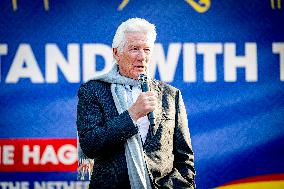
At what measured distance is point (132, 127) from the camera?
2410 millimetres

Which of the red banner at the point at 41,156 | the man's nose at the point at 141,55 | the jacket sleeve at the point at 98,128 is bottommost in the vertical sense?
the red banner at the point at 41,156

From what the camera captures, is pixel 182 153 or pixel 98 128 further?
pixel 182 153

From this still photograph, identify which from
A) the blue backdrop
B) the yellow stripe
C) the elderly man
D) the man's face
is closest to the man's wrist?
the elderly man

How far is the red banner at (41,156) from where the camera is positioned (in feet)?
13.8

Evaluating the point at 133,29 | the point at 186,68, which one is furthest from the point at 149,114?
the point at 186,68

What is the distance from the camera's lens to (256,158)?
429 centimetres

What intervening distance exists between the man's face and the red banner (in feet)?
5.73

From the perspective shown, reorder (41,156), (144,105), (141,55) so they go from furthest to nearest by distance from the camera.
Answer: (41,156) < (141,55) < (144,105)

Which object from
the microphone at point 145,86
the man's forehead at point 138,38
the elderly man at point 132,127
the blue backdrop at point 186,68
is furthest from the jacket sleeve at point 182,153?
the blue backdrop at point 186,68

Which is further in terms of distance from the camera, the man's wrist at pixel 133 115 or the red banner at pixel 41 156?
the red banner at pixel 41 156

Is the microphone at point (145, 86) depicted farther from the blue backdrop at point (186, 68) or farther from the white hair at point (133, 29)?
the blue backdrop at point (186, 68)

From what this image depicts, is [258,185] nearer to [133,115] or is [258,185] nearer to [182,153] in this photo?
[182,153]

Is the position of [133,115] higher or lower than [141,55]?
lower

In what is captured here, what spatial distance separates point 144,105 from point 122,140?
7.4 inches
